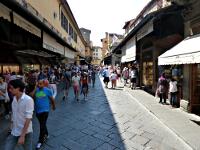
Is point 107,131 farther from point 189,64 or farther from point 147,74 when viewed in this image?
point 147,74

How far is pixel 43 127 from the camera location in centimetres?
605

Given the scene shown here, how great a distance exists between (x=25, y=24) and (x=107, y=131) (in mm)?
3941

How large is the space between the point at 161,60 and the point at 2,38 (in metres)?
5.85

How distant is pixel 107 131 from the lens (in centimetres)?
725

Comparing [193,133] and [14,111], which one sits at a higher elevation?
[14,111]

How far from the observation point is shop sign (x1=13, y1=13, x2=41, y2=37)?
23.5 feet

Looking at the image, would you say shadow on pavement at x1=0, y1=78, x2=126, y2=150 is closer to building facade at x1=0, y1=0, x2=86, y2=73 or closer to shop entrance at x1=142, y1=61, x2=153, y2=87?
building facade at x1=0, y1=0, x2=86, y2=73

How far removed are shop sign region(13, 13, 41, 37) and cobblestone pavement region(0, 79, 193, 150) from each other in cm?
287

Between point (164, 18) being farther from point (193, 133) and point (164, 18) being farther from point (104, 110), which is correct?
point (193, 133)

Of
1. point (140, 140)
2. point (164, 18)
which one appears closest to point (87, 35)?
point (164, 18)

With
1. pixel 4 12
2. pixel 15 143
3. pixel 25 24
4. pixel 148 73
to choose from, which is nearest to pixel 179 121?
pixel 25 24

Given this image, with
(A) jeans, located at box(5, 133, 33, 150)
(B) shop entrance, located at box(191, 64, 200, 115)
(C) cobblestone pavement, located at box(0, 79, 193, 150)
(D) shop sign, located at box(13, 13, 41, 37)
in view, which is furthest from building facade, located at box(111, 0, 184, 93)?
(A) jeans, located at box(5, 133, 33, 150)

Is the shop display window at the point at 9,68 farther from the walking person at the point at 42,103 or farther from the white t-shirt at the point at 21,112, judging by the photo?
the white t-shirt at the point at 21,112

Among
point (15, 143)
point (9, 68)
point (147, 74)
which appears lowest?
point (15, 143)
